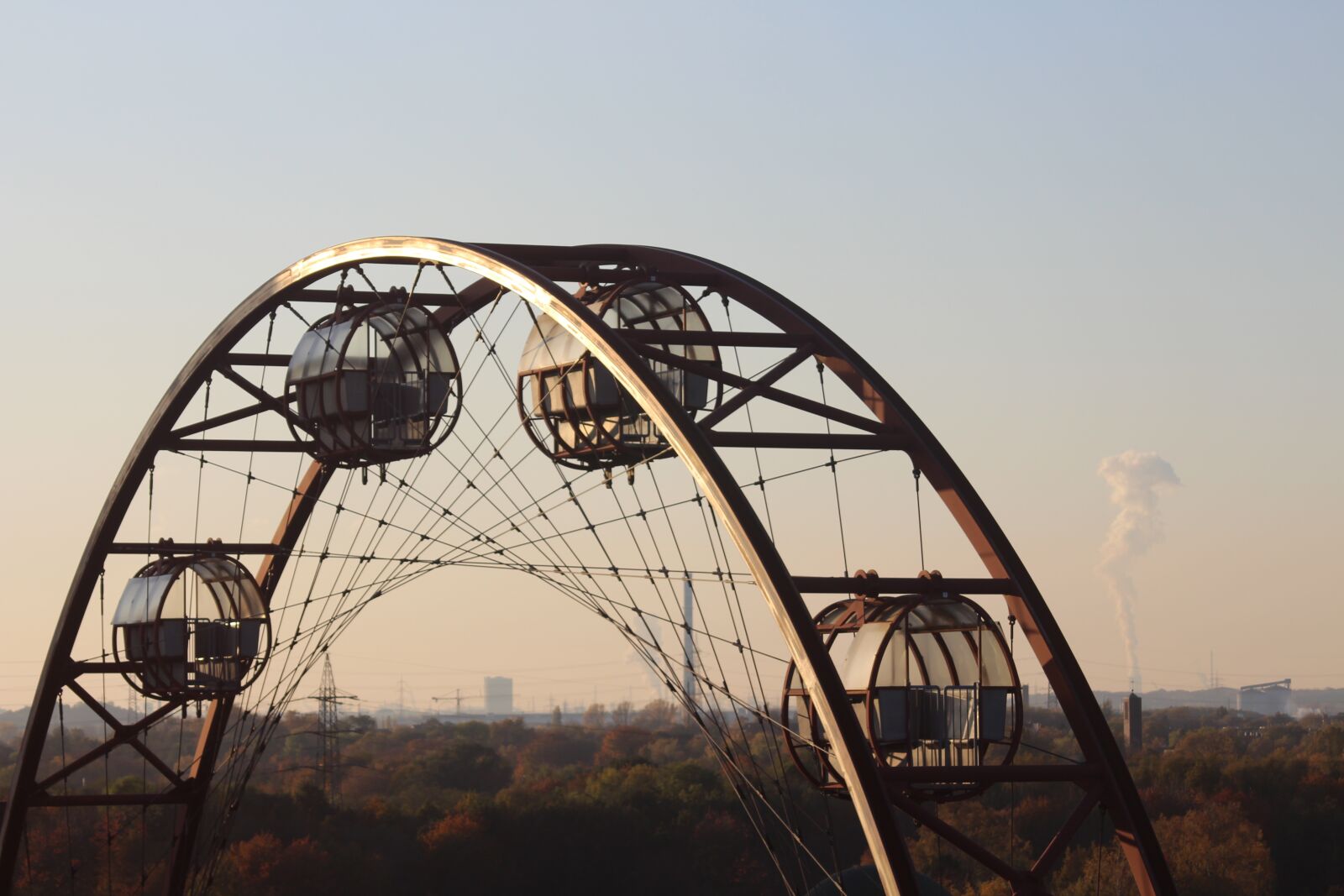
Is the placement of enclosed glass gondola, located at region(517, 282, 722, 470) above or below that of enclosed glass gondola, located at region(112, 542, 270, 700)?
above

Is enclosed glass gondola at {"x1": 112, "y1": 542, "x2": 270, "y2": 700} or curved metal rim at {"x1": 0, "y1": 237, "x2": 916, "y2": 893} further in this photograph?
enclosed glass gondola at {"x1": 112, "y1": 542, "x2": 270, "y2": 700}

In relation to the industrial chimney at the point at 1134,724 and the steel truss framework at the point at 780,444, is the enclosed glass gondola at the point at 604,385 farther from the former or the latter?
the industrial chimney at the point at 1134,724

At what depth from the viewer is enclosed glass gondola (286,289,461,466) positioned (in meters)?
27.2

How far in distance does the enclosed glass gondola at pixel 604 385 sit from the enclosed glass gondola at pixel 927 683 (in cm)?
484

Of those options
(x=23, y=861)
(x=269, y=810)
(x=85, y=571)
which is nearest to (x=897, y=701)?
(x=85, y=571)

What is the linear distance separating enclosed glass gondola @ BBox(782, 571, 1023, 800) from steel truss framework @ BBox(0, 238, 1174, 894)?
35 cm

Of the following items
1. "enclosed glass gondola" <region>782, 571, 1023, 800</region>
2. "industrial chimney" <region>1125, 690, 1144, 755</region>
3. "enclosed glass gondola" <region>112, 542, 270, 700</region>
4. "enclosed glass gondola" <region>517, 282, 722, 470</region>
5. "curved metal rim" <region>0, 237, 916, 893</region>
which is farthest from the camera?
"industrial chimney" <region>1125, 690, 1144, 755</region>

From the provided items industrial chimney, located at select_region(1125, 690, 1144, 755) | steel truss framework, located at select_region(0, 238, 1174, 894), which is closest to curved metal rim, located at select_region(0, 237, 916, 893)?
steel truss framework, located at select_region(0, 238, 1174, 894)

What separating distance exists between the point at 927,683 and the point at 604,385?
6.46 metres

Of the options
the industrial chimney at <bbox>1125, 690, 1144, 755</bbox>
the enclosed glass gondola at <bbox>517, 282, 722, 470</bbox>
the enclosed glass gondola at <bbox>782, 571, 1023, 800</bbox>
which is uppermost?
the enclosed glass gondola at <bbox>517, 282, 722, 470</bbox>

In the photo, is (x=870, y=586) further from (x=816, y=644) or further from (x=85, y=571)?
(x=85, y=571)

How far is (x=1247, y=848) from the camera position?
84250mm

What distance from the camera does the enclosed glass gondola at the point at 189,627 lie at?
2973 cm

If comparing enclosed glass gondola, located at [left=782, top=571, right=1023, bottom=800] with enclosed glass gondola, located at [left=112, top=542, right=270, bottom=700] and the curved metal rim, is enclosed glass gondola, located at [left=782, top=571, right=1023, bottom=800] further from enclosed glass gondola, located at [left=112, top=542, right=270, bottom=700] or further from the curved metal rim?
enclosed glass gondola, located at [left=112, top=542, right=270, bottom=700]
